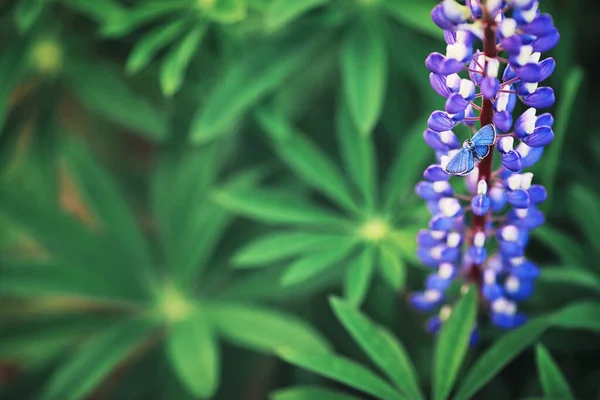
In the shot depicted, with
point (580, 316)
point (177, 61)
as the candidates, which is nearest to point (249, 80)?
point (177, 61)

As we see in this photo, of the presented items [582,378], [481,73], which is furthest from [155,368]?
[481,73]

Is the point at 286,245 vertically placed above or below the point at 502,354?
above

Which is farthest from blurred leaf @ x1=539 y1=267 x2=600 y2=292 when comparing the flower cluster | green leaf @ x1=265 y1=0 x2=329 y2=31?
green leaf @ x1=265 y1=0 x2=329 y2=31

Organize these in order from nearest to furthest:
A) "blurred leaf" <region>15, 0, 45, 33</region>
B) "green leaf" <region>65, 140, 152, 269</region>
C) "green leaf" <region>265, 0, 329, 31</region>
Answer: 1. "green leaf" <region>265, 0, 329, 31</region>
2. "blurred leaf" <region>15, 0, 45, 33</region>
3. "green leaf" <region>65, 140, 152, 269</region>

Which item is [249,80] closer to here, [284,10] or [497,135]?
[284,10]

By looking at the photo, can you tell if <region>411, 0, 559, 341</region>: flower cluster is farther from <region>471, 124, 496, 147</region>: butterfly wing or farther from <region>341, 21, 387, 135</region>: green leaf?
<region>341, 21, 387, 135</region>: green leaf

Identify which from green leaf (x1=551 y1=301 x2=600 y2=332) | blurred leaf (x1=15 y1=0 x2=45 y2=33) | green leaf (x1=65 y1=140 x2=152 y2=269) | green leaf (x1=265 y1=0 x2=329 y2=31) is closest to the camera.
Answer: green leaf (x1=551 y1=301 x2=600 y2=332)
